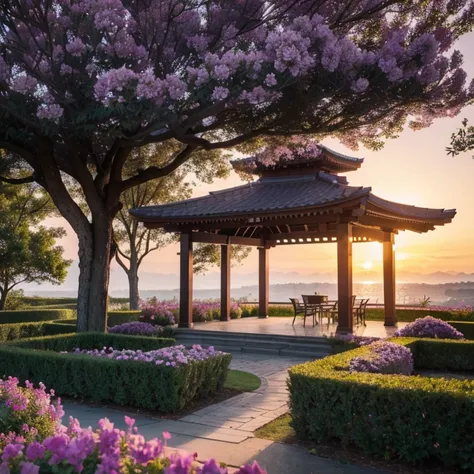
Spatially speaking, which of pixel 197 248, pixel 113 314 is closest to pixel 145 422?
pixel 113 314

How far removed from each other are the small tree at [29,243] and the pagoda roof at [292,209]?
854 cm

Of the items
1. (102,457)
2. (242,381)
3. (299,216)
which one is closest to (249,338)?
(299,216)

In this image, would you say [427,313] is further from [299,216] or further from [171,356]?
[171,356]

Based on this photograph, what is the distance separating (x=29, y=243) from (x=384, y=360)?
759 inches

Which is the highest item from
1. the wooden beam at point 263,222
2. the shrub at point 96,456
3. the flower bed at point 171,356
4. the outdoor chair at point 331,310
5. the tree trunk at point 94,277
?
the wooden beam at point 263,222

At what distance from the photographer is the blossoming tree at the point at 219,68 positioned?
813 centimetres

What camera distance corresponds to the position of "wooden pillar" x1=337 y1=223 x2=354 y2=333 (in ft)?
Answer: 45.4

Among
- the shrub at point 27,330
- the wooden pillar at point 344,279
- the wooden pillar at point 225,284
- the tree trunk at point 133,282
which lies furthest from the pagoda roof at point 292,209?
the tree trunk at point 133,282

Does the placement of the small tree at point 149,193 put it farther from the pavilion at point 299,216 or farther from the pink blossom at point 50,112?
the pink blossom at point 50,112

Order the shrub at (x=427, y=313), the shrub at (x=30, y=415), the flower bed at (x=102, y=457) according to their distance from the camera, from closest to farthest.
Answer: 1. the flower bed at (x=102, y=457)
2. the shrub at (x=30, y=415)
3. the shrub at (x=427, y=313)

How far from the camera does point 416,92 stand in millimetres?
9820

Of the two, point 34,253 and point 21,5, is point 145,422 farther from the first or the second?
point 34,253

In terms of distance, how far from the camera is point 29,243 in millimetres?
23125

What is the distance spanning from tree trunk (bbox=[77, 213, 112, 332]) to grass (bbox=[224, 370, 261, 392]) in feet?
12.0
